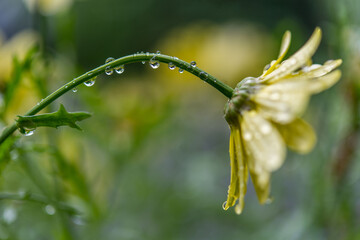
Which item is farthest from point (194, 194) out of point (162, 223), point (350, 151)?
point (350, 151)

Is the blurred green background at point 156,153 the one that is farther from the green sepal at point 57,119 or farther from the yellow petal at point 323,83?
the yellow petal at point 323,83

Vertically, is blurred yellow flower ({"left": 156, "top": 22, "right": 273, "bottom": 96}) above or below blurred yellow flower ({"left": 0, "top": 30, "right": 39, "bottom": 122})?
above

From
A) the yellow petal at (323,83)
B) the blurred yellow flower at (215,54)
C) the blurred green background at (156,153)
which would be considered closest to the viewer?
the yellow petal at (323,83)

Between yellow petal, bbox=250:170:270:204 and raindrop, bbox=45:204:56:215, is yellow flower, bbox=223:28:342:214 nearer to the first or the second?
yellow petal, bbox=250:170:270:204

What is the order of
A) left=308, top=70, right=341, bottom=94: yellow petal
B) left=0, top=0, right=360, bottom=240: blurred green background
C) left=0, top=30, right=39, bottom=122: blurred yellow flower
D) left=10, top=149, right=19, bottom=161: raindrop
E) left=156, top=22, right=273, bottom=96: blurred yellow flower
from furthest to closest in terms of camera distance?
1. left=156, top=22, right=273, bottom=96: blurred yellow flower
2. left=0, top=30, right=39, bottom=122: blurred yellow flower
3. left=0, top=0, right=360, bottom=240: blurred green background
4. left=10, top=149, right=19, bottom=161: raindrop
5. left=308, top=70, right=341, bottom=94: yellow petal

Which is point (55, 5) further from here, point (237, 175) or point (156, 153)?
point (237, 175)

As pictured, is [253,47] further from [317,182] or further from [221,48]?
[317,182]

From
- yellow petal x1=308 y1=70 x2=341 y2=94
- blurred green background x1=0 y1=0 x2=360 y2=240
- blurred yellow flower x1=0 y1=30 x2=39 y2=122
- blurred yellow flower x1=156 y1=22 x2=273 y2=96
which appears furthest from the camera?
blurred yellow flower x1=156 y1=22 x2=273 y2=96

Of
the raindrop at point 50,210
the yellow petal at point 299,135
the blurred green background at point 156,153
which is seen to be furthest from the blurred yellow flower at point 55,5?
the yellow petal at point 299,135

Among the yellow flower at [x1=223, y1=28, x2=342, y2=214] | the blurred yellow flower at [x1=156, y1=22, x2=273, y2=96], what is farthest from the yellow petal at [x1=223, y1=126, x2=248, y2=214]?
the blurred yellow flower at [x1=156, y1=22, x2=273, y2=96]
